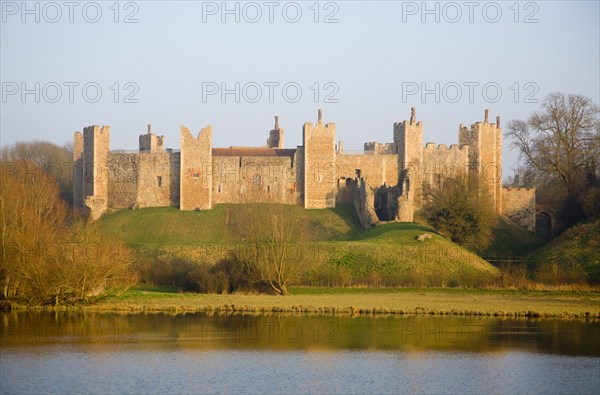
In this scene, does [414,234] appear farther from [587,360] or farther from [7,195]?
[587,360]

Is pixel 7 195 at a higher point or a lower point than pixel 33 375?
higher

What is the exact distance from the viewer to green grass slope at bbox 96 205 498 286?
38156 mm

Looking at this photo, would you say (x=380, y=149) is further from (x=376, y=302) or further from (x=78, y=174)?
(x=376, y=302)

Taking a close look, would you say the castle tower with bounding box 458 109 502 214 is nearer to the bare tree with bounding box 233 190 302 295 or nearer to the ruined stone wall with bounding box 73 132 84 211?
the bare tree with bounding box 233 190 302 295

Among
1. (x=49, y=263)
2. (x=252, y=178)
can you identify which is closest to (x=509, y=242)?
(x=252, y=178)

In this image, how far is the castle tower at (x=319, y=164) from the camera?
50.4 m

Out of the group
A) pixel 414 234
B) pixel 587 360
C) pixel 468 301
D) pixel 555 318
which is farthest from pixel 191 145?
pixel 587 360

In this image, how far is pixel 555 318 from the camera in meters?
28.3

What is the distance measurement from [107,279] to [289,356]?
10.4 m

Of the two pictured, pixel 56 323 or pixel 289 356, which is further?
pixel 56 323

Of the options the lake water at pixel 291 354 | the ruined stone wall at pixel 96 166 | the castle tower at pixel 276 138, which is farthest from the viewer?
the castle tower at pixel 276 138

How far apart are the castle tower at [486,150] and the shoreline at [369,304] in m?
17.5

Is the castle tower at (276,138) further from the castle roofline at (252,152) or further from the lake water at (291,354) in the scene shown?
the lake water at (291,354)

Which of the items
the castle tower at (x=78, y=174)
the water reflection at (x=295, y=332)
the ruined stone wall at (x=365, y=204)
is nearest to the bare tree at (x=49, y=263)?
the water reflection at (x=295, y=332)
